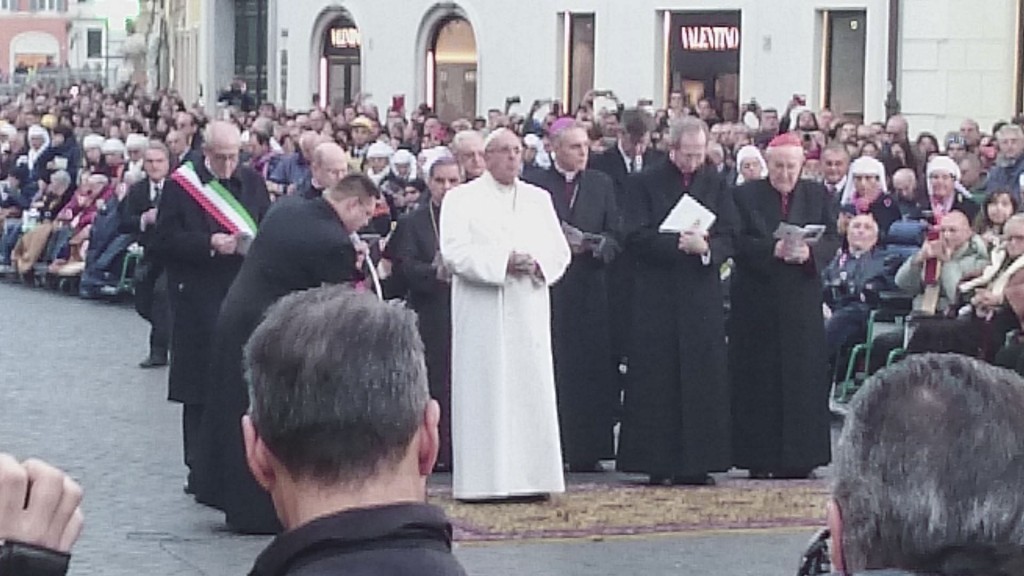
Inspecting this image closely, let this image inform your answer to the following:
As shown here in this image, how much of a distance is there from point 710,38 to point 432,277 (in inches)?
869

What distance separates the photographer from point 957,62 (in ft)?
95.2

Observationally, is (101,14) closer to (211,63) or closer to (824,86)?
(211,63)

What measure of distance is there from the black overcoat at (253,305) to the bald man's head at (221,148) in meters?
1.40

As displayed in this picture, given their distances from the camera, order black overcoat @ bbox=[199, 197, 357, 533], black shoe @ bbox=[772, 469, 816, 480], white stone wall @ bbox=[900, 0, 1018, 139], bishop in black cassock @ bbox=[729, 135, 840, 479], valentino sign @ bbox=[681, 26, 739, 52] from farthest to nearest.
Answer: valentino sign @ bbox=[681, 26, 739, 52] → white stone wall @ bbox=[900, 0, 1018, 139] → black shoe @ bbox=[772, 469, 816, 480] → bishop in black cassock @ bbox=[729, 135, 840, 479] → black overcoat @ bbox=[199, 197, 357, 533]

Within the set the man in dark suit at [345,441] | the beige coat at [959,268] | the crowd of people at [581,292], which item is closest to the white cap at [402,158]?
the crowd of people at [581,292]

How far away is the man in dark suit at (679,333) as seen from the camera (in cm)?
1315

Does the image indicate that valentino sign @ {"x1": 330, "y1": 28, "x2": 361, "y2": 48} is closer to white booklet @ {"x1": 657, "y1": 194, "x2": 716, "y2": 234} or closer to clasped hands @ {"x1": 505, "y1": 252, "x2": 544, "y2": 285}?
white booklet @ {"x1": 657, "y1": 194, "x2": 716, "y2": 234}

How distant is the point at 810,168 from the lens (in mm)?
20000

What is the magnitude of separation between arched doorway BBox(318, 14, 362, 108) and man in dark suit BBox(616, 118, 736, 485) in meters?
31.8

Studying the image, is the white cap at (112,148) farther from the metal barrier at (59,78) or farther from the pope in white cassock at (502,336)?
the metal barrier at (59,78)

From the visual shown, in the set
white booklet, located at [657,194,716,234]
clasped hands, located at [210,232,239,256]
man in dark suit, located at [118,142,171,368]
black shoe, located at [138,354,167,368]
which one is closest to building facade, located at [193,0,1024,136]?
man in dark suit, located at [118,142,171,368]

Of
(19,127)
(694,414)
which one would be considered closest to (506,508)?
(694,414)

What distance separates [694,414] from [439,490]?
1437 mm

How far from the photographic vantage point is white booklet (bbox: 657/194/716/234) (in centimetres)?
1289
